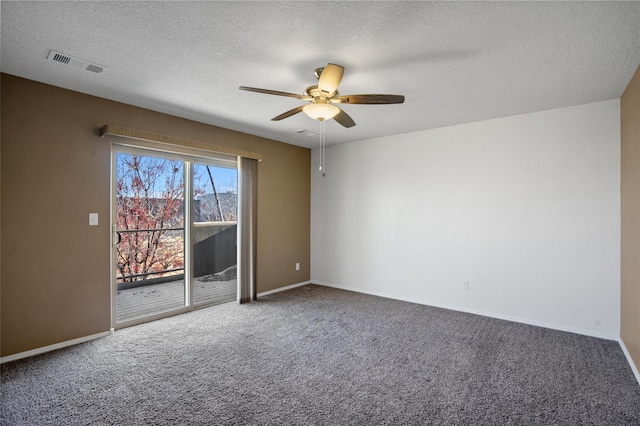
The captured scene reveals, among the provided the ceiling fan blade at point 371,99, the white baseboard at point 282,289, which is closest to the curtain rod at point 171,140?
the white baseboard at point 282,289

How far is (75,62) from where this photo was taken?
2611 mm

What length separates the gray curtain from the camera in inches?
188

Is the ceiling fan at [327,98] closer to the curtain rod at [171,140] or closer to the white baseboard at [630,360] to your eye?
the curtain rod at [171,140]

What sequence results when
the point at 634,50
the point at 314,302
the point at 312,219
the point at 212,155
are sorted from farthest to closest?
1. the point at 312,219
2. the point at 314,302
3. the point at 212,155
4. the point at 634,50

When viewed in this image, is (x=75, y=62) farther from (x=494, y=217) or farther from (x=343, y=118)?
(x=494, y=217)

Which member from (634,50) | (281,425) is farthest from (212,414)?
(634,50)

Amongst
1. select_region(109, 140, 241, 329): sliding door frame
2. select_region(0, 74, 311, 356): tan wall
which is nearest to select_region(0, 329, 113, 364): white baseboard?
select_region(0, 74, 311, 356): tan wall

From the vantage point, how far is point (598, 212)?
11.5 ft

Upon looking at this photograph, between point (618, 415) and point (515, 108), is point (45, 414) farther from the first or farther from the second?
point (515, 108)

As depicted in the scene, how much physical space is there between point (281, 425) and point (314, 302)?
2.74m

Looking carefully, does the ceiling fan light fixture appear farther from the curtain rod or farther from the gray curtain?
the gray curtain

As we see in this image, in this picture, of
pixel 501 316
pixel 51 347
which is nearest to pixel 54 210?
pixel 51 347

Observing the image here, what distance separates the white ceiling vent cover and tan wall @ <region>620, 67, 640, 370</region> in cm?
443

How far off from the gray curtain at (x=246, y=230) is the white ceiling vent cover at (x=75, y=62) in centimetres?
218
